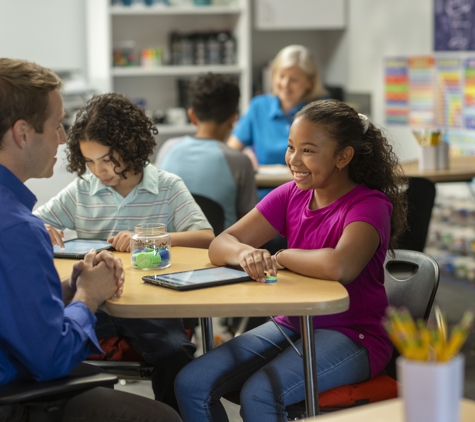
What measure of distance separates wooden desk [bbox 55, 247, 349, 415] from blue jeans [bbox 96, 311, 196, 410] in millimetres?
301

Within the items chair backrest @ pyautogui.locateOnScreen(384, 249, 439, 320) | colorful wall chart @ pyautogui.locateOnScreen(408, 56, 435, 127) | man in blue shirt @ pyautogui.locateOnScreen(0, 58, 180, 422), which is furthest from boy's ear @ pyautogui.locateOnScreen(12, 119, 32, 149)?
colorful wall chart @ pyautogui.locateOnScreen(408, 56, 435, 127)

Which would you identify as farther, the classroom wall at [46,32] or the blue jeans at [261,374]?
the classroom wall at [46,32]

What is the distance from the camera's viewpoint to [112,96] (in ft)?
7.62

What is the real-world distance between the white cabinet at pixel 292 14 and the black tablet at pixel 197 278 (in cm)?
397

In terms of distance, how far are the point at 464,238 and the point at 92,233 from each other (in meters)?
2.93

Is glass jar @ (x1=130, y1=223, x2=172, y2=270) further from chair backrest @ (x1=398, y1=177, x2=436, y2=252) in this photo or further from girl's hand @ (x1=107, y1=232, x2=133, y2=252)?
chair backrest @ (x1=398, y1=177, x2=436, y2=252)

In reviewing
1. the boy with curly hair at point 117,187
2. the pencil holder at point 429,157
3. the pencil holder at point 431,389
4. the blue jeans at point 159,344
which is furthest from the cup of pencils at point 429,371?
the pencil holder at point 429,157

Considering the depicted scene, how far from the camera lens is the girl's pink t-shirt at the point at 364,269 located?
183 cm

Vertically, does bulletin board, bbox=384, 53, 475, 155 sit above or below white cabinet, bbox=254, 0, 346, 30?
below

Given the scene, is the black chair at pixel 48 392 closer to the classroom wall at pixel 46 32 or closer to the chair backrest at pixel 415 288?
the chair backrest at pixel 415 288

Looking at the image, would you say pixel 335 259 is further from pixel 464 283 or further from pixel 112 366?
pixel 464 283

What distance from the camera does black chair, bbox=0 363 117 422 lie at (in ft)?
4.28

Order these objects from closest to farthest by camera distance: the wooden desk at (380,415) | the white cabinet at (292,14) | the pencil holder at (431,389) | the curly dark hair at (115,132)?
the pencil holder at (431,389) < the wooden desk at (380,415) < the curly dark hair at (115,132) < the white cabinet at (292,14)

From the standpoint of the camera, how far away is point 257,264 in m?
1.75
